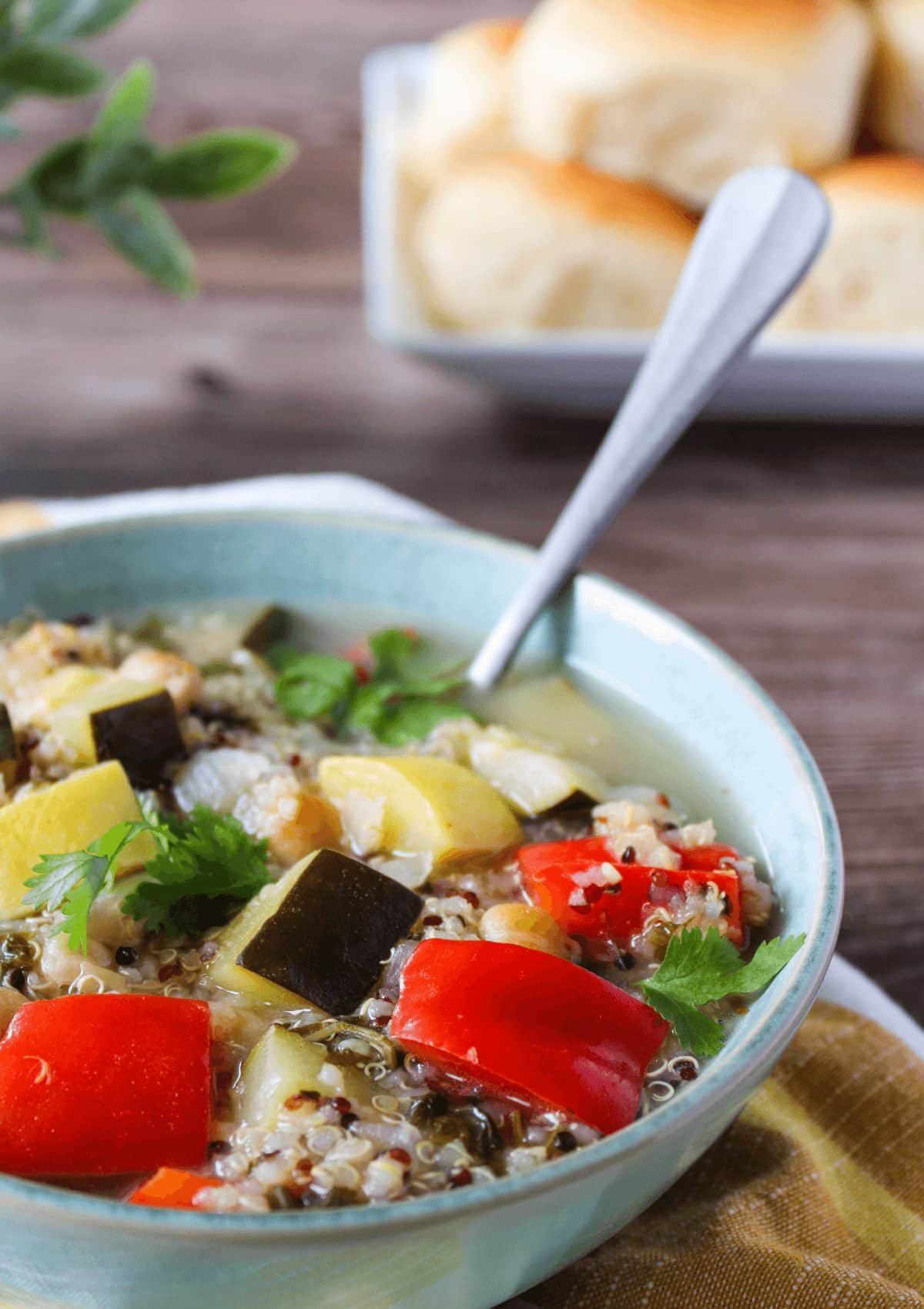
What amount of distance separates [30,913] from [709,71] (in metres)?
2.61

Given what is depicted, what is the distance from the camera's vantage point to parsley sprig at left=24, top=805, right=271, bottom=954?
150 cm

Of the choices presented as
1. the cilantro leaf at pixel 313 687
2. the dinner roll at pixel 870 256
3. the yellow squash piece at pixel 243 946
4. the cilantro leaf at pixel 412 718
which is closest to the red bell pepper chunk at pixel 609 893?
the yellow squash piece at pixel 243 946

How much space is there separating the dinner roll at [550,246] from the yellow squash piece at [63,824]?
2.07m

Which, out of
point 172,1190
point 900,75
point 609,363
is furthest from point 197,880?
point 900,75

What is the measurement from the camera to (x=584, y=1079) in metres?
1.34

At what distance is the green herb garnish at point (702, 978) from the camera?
1446 millimetres

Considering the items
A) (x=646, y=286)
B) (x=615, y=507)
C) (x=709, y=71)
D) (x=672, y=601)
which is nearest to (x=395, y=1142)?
(x=615, y=507)

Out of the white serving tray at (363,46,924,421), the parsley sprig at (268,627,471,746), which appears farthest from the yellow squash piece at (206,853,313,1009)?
the white serving tray at (363,46,924,421)

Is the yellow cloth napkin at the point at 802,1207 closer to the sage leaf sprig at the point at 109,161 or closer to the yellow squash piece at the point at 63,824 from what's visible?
the yellow squash piece at the point at 63,824

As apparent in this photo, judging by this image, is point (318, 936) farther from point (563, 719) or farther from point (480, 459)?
point (480, 459)

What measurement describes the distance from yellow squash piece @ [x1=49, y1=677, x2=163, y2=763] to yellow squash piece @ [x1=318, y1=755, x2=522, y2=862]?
10.6 inches

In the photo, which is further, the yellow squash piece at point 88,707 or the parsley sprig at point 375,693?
the parsley sprig at point 375,693

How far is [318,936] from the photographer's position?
4.83ft

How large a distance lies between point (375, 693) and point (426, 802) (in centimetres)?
36
